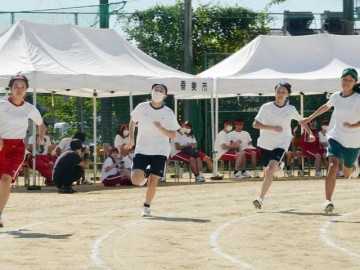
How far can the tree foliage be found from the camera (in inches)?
1272

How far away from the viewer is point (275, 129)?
16719 mm

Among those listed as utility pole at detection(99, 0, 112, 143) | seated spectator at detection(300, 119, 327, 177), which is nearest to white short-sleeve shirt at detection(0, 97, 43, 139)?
seated spectator at detection(300, 119, 327, 177)

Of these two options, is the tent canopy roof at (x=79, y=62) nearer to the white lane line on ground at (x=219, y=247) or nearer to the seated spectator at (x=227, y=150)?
the seated spectator at (x=227, y=150)

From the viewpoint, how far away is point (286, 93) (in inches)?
659

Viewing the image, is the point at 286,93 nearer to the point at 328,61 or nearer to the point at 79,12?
the point at 328,61

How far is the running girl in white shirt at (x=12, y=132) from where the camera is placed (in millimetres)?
13922

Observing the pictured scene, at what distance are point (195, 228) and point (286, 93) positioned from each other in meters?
3.56

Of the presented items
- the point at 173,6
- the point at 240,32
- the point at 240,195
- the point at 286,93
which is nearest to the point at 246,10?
the point at 240,32

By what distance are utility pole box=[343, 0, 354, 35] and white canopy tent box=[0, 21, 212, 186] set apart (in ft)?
31.6

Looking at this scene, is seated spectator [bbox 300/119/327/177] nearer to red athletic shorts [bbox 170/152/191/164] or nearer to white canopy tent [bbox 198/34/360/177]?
white canopy tent [bbox 198/34/360/177]

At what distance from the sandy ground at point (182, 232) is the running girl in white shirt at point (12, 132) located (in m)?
0.61

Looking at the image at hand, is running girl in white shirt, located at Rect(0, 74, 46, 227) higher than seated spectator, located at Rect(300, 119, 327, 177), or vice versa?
running girl in white shirt, located at Rect(0, 74, 46, 227)

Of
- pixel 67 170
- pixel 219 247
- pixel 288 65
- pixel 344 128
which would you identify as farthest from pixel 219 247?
pixel 288 65

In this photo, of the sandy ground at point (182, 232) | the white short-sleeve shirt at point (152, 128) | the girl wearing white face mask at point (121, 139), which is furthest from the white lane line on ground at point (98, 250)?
the girl wearing white face mask at point (121, 139)
